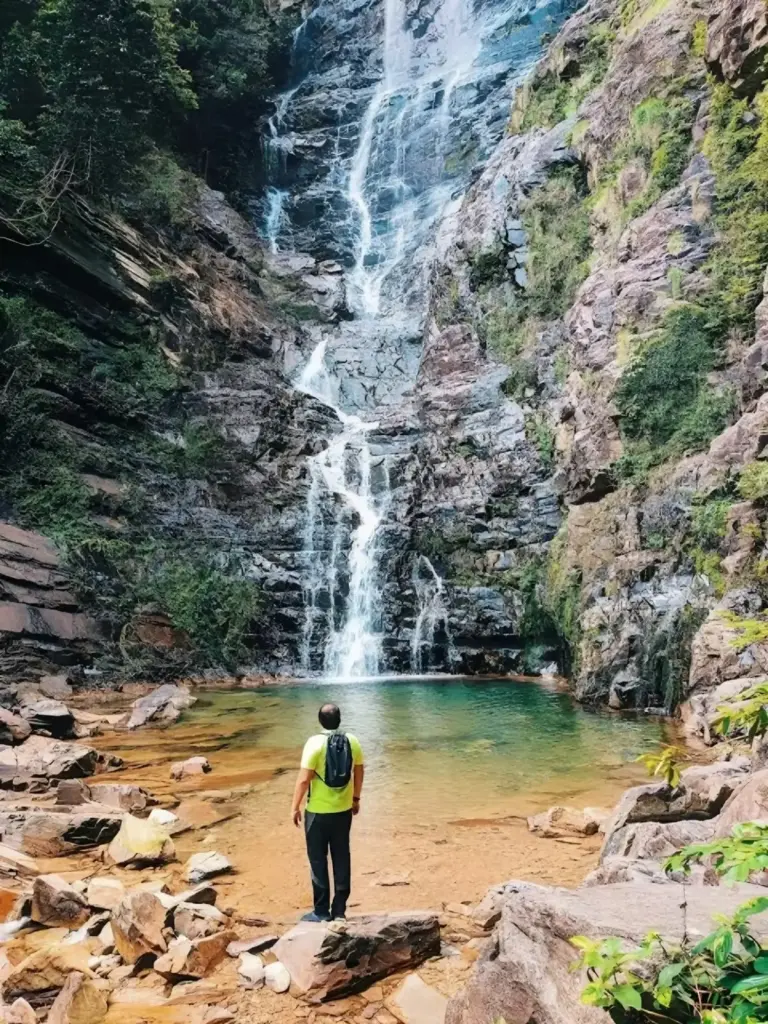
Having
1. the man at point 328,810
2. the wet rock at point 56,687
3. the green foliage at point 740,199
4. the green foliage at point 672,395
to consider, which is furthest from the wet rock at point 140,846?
the green foliage at point 740,199

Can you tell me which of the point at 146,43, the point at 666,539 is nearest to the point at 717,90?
the point at 666,539

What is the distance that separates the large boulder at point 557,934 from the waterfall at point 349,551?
17511mm

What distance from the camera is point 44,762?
8102 mm

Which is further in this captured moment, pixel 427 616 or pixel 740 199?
pixel 427 616

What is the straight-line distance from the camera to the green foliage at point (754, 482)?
36.4ft

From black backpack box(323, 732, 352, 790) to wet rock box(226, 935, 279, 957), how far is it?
0.91 meters

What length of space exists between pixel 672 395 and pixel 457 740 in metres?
9.77

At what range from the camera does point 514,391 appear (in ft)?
75.6

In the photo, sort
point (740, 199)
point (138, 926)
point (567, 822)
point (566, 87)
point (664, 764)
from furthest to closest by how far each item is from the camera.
A: point (566, 87) → point (740, 199) → point (567, 822) → point (138, 926) → point (664, 764)

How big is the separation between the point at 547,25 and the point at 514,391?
24882 millimetres

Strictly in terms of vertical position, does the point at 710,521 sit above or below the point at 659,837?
above

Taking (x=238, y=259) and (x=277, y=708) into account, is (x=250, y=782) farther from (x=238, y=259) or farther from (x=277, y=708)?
(x=238, y=259)

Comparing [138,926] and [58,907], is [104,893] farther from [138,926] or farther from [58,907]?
[138,926]

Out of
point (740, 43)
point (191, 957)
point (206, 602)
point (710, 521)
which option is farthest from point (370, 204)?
point (191, 957)
